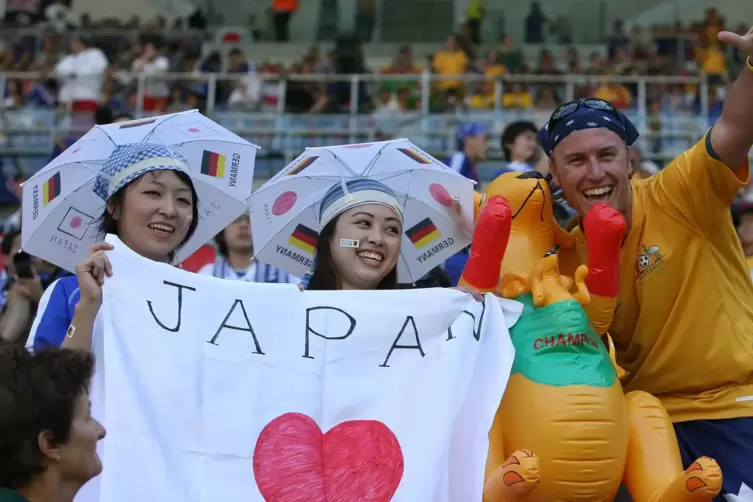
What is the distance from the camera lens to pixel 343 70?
526 inches

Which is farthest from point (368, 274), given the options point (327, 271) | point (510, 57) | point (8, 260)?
point (510, 57)

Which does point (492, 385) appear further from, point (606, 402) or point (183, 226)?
point (183, 226)

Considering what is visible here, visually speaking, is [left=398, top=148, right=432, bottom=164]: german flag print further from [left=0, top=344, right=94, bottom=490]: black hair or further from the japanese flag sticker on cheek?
[left=0, top=344, right=94, bottom=490]: black hair

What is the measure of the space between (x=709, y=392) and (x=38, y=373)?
207cm

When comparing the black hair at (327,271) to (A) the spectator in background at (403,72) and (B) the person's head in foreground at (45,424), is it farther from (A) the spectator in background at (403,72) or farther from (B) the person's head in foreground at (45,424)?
(A) the spectator in background at (403,72)

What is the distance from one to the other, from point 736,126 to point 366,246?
121 cm

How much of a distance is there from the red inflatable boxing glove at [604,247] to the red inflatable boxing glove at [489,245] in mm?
254

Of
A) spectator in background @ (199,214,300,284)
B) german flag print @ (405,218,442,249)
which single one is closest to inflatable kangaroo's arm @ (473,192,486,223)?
german flag print @ (405,218,442,249)

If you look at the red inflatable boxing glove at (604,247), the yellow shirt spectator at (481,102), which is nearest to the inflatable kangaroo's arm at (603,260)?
the red inflatable boxing glove at (604,247)

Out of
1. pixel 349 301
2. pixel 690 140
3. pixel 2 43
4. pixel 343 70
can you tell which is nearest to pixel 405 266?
pixel 349 301

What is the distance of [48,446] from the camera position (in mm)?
2498

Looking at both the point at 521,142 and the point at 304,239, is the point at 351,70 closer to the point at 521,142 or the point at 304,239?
the point at 521,142

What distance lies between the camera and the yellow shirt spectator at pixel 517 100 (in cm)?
1080

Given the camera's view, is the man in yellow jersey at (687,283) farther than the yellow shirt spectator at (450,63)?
No
